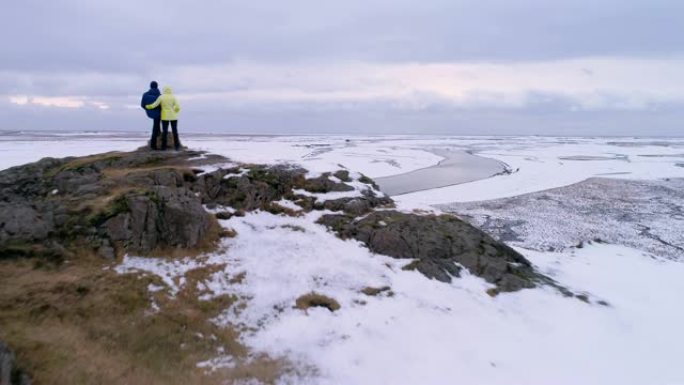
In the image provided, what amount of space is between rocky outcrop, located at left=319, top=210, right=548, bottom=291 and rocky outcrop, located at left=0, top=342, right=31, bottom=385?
7110 mm

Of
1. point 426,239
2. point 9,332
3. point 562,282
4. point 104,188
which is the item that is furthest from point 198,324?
point 562,282

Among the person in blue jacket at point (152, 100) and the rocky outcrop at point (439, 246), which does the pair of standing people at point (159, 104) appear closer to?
the person in blue jacket at point (152, 100)

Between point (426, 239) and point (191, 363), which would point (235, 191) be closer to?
point (426, 239)

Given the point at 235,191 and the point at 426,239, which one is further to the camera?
the point at 235,191

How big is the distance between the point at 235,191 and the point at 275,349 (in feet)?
19.6

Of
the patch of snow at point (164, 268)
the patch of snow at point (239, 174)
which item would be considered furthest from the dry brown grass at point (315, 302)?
the patch of snow at point (239, 174)

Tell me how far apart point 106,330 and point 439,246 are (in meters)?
7.50

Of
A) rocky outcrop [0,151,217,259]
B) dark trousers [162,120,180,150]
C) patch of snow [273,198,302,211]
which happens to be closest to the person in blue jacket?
dark trousers [162,120,180,150]

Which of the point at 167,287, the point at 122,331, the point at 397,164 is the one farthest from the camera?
the point at 397,164

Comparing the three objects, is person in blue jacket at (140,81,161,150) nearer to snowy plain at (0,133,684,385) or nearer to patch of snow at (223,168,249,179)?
patch of snow at (223,168,249,179)

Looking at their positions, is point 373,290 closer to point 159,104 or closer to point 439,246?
point 439,246

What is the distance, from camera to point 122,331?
701 cm

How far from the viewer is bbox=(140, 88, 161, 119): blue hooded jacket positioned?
13922mm

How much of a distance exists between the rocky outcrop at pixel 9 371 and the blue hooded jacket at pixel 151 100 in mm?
9703
